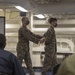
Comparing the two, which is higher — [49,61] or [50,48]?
[50,48]

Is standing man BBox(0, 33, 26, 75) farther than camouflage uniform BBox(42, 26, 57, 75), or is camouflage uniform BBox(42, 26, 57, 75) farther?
camouflage uniform BBox(42, 26, 57, 75)

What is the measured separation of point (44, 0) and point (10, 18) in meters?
3.24

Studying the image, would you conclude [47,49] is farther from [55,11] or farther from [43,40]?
[55,11]

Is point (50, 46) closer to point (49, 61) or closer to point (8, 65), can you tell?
point (49, 61)

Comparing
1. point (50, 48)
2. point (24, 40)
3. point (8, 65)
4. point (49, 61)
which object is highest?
point (8, 65)

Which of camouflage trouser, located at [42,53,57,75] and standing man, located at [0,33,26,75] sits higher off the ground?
standing man, located at [0,33,26,75]

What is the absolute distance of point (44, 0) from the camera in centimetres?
782

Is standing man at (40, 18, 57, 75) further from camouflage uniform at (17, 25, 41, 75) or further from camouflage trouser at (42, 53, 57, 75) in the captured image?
camouflage uniform at (17, 25, 41, 75)

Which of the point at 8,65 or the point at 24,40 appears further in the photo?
the point at 24,40

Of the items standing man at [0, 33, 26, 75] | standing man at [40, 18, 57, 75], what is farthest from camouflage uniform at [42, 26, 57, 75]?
standing man at [0, 33, 26, 75]

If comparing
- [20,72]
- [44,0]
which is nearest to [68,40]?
[44,0]

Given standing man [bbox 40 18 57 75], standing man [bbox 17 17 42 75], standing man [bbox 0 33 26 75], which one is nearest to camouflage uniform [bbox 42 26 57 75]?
standing man [bbox 40 18 57 75]

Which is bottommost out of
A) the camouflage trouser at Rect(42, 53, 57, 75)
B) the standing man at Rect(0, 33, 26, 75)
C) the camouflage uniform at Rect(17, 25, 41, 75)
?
the camouflage trouser at Rect(42, 53, 57, 75)

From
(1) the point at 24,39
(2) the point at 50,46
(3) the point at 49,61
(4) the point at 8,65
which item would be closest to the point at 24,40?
(1) the point at 24,39
